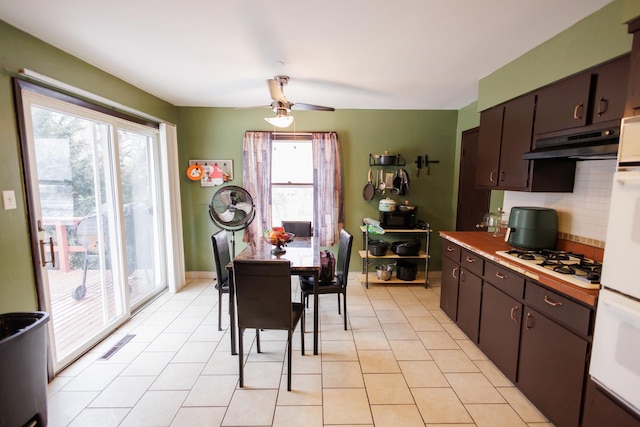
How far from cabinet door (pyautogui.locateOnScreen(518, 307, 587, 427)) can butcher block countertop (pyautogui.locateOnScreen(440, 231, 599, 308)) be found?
A: 0.76 feet

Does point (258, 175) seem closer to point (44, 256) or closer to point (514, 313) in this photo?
point (44, 256)

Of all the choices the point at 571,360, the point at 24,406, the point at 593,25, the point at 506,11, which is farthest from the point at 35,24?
the point at 571,360

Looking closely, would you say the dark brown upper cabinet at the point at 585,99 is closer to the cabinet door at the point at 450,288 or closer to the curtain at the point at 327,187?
the cabinet door at the point at 450,288

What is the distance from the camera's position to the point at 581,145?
5.17ft

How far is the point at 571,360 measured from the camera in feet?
4.71

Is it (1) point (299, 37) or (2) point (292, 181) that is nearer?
(1) point (299, 37)

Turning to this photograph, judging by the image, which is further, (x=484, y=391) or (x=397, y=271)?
(x=397, y=271)

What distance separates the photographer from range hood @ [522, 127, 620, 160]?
1426mm

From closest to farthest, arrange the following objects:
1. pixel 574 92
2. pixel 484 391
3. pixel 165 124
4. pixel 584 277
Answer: pixel 584 277 → pixel 574 92 → pixel 484 391 → pixel 165 124

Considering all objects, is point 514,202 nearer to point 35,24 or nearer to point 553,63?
point 553,63

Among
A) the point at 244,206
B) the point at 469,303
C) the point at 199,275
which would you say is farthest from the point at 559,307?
the point at 199,275

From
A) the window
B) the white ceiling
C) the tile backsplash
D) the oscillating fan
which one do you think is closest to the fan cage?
the oscillating fan

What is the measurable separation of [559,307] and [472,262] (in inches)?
33.3

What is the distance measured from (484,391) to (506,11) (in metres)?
2.41
